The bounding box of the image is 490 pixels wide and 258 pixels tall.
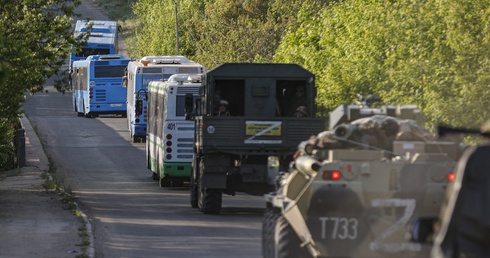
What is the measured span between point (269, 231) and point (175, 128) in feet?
49.7

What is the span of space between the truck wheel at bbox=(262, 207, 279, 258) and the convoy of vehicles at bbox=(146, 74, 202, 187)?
1333 centimetres

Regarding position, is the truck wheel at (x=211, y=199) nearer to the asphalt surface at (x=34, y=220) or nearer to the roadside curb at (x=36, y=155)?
the roadside curb at (x=36, y=155)

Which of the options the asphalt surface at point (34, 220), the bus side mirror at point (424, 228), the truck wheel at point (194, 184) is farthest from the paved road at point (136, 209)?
the bus side mirror at point (424, 228)

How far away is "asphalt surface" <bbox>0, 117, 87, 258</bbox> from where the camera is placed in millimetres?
17406

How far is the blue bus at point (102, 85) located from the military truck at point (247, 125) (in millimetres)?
32241

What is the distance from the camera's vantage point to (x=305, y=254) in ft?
39.8

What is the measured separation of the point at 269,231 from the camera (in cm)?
1320

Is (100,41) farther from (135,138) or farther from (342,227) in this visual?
(342,227)

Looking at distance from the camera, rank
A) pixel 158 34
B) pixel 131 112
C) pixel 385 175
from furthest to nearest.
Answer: pixel 158 34 → pixel 131 112 → pixel 385 175

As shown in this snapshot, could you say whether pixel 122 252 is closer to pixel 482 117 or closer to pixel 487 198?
pixel 482 117

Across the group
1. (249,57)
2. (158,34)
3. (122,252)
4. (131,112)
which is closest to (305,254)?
(122,252)

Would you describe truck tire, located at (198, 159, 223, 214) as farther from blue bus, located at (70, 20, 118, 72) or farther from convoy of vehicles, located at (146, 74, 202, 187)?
blue bus, located at (70, 20, 118, 72)

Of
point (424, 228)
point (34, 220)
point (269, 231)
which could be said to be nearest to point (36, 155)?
point (34, 220)

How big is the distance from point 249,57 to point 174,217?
3382 cm
